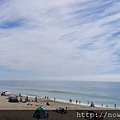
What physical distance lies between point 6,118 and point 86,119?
8.92 meters

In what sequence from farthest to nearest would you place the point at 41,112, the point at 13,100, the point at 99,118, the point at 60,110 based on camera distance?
the point at 13,100 < the point at 60,110 < the point at 99,118 < the point at 41,112

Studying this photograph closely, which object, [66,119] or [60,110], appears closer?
[66,119]

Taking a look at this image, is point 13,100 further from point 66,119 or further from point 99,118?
point 99,118

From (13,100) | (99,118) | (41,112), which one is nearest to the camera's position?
(41,112)

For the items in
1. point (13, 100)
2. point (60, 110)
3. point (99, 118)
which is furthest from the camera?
point (13, 100)

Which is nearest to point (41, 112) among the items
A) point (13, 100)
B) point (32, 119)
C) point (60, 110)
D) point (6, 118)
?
point (32, 119)

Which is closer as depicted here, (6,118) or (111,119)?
(6,118)

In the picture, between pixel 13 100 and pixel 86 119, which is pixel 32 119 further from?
pixel 13 100

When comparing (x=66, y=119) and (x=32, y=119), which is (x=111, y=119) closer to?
(x=66, y=119)

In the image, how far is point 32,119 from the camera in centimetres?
2334

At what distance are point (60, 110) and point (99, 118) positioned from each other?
7.06 m

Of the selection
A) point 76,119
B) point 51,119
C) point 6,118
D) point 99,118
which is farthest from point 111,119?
point 6,118

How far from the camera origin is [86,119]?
2516 centimetres

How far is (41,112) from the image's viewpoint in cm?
2281
